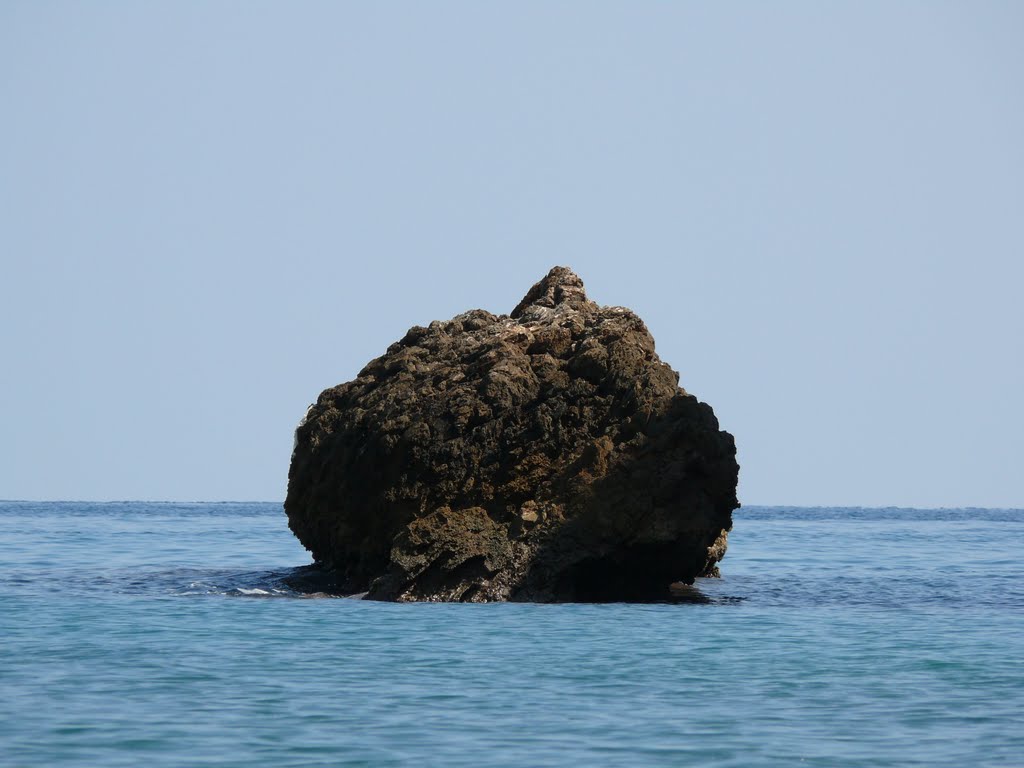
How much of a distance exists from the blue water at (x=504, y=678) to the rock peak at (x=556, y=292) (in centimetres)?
655

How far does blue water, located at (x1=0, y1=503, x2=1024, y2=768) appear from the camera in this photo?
12.3 metres

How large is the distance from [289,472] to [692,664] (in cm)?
1278

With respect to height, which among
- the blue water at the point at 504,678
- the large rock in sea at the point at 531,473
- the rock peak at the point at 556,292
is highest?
the rock peak at the point at 556,292

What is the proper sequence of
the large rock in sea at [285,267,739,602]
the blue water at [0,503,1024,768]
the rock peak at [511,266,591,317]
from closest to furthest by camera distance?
the blue water at [0,503,1024,768] → the large rock in sea at [285,267,739,602] → the rock peak at [511,266,591,317]

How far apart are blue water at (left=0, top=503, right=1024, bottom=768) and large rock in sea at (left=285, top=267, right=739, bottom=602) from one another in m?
1.08

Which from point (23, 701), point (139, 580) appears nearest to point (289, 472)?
point (139, 580)

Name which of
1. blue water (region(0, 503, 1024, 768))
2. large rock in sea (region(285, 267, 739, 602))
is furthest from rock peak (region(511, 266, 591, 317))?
blue water (region(0, 503, 1024, 768))

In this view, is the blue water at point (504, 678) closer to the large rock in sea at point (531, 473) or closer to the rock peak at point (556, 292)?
the large rock in sea at point (531, 473)

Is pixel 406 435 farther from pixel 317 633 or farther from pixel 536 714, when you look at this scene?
pixel 536 714

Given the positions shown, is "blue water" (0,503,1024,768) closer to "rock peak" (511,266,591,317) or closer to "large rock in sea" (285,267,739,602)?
"large rock in sea" (285,267,739,602)

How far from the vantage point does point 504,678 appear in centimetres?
1612

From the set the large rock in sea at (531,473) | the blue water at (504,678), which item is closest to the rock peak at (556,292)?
the large rock in sea at (531,473)

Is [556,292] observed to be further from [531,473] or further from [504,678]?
[504,678]

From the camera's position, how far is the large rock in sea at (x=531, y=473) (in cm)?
2361
